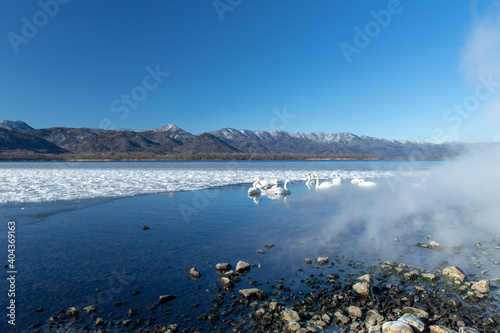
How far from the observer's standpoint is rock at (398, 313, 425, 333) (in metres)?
3.97

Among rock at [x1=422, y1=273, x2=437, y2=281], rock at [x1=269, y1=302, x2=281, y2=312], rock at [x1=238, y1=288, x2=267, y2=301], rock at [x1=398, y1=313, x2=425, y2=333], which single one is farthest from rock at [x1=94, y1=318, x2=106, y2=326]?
rock at [x1=422, y1=273, x2=437, y2=281]

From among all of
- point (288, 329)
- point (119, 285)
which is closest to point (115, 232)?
point (119, 285)

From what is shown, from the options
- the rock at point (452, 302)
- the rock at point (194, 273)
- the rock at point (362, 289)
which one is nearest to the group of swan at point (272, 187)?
the rock at point (194, 273)

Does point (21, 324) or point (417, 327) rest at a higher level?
point (417, 327)

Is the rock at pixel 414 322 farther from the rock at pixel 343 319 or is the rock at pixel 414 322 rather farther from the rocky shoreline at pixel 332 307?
the rock at pixel 343 319

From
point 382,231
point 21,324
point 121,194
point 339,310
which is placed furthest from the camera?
point 121,194

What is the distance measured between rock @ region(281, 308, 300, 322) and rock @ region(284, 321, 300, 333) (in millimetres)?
139

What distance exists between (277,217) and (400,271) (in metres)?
6.02

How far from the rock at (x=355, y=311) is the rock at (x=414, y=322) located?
1.93 feet

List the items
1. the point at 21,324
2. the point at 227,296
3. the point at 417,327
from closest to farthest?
the point at 417,327 → the point at 21,324 → the point at 227,296

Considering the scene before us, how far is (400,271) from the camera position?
20.4ft

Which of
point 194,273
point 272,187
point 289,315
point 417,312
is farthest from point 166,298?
point 272,187

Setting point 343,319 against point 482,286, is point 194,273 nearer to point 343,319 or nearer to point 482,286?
point 343,319

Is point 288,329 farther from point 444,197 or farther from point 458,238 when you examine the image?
point 444,197
